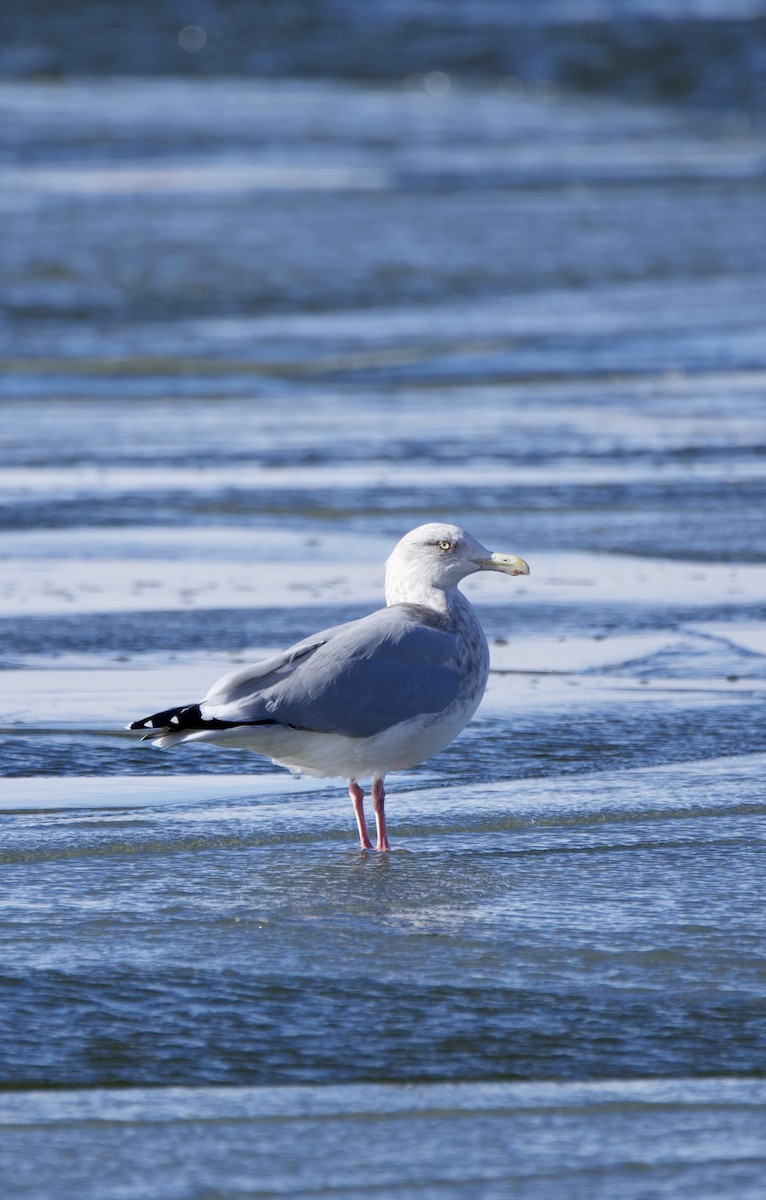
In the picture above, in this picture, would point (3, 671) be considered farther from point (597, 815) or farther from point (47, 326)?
point (47, 326)

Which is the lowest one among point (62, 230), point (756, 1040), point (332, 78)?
point (756, 1040)

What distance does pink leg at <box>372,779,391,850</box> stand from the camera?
219 inches

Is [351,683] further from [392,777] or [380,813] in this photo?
[392,777]

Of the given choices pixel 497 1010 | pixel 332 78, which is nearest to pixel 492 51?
pixel 332 78

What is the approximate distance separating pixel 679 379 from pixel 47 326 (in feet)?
19.5

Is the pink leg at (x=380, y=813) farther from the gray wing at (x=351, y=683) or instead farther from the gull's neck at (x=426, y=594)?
the gull's neck at (x=426, y=594)

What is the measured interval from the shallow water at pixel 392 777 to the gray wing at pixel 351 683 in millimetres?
372

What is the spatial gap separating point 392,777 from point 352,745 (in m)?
0.92

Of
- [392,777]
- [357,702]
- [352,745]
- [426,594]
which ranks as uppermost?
[426,594]

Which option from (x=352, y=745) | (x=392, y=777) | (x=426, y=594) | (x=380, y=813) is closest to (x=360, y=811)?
(x=380, y=813)

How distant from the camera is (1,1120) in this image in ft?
12.3

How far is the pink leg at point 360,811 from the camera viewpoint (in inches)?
221

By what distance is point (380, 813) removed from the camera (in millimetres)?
5605

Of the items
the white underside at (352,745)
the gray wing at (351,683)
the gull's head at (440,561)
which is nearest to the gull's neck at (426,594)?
the gull's head at (440,561)
